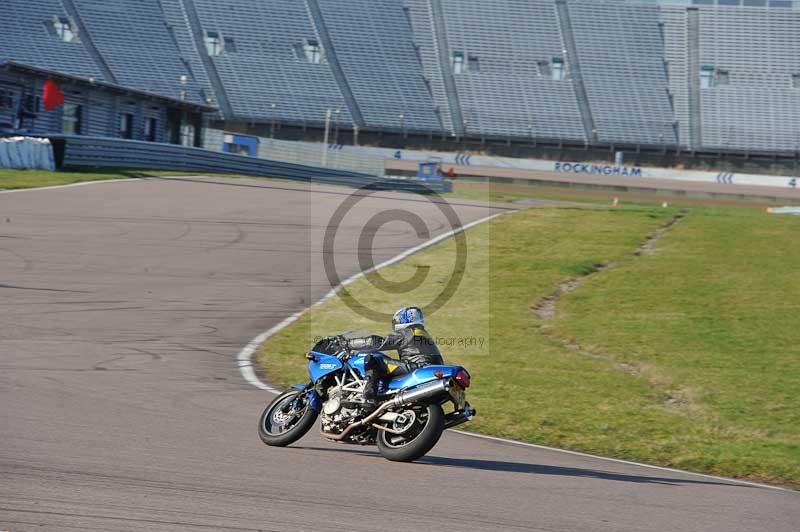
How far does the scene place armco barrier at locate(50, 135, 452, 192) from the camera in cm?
3412

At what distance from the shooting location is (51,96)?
127 ft

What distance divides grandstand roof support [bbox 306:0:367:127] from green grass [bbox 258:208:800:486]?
3786cm

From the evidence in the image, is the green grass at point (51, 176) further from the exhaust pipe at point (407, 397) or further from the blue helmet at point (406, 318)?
the exhaust pipe at point (407, 397)

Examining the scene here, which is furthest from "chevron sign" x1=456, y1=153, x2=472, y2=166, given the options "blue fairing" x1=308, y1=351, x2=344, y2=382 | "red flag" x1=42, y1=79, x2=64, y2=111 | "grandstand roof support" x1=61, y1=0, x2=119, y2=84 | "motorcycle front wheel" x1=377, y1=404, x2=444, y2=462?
"motorcycle front wheel" x1=377, y1=404, x2=444, y2=462

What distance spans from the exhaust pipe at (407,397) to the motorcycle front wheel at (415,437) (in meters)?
0.13

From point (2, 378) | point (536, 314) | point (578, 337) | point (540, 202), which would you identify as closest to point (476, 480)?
point (2, 378)

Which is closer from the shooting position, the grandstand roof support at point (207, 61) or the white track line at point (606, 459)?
the white track line at point (606, 459)

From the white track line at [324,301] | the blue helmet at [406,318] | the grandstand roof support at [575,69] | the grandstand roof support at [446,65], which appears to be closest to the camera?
the blue helmet at [406,318]

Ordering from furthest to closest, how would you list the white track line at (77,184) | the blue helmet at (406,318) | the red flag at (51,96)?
the red flag at (51,96) < the white track line at (77,184) < the blue helmet at (406,318)

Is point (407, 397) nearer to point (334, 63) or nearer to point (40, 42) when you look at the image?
point (40, 42)

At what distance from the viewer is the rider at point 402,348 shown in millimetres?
8281

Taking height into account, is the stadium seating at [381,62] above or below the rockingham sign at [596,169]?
above

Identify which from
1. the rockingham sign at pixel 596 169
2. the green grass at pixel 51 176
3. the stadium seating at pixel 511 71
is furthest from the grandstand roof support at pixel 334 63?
the green grass at pixel 51 176

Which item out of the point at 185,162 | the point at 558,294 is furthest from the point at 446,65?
the point at 558,294
